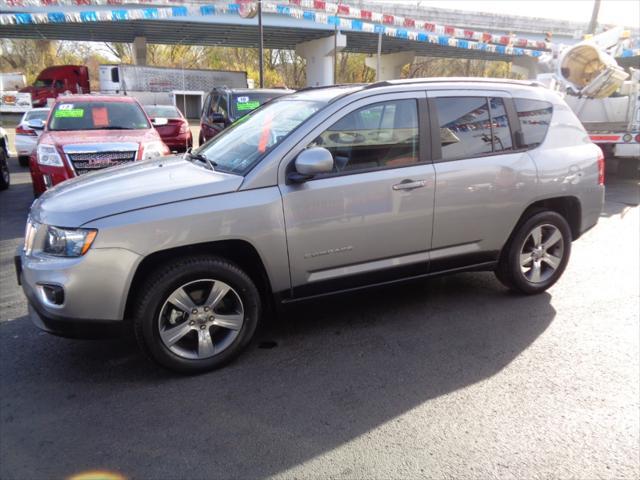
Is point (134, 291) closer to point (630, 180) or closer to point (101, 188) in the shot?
point (101, 188)

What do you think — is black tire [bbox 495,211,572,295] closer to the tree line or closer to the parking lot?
the parking lot

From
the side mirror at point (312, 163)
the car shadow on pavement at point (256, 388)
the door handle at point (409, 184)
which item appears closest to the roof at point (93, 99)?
the car shadow on pavement at point (256, 388)

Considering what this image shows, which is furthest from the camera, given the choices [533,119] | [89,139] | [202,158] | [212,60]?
[212,60]

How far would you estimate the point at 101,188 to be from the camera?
11.3 ft

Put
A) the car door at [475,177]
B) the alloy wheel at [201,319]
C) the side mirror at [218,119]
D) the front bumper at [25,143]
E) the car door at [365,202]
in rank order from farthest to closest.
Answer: the front bumper at [25,143]
the side mirror at [218,119]
the car door at [475,177]
the car door at [365,202]
the alloy wheel at [201,319]

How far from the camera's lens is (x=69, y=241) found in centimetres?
307

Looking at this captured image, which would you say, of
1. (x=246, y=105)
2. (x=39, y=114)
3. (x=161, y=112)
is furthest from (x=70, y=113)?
(x=161, y=112)

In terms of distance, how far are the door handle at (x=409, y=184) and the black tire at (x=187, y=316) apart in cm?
128

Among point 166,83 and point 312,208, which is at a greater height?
point 166,83

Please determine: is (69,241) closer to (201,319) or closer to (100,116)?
(201,319)

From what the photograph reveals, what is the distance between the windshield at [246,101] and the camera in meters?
10.3

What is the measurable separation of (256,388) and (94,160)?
16.3 feet

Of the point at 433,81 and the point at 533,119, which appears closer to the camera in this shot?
the point at 433,81

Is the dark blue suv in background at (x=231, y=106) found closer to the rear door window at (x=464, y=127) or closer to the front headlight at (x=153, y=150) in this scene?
the front headlight at (x=153, y=150)
